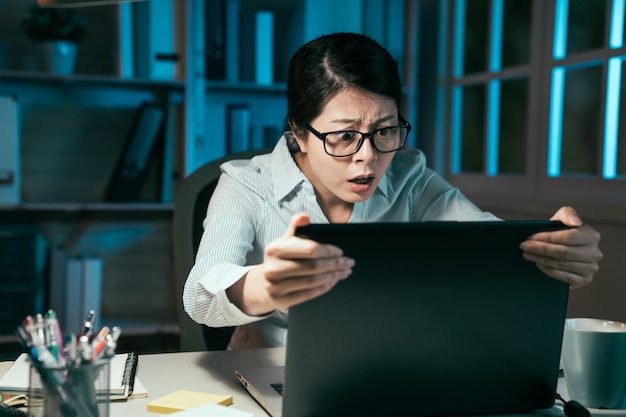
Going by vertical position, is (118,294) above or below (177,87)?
below

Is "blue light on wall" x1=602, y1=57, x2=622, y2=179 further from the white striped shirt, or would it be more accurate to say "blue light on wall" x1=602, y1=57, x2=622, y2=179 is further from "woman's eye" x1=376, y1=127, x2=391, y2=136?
"woman's eye" x1=376, y1=127, x2=391, y2=136

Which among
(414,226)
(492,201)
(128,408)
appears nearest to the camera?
(414,226)

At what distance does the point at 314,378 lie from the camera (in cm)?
76

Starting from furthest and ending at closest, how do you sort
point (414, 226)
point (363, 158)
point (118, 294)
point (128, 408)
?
point (118, 294) → point (363, 158) → point (128, 408) → point (414, 226)

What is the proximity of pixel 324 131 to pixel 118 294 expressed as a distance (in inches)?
70.8

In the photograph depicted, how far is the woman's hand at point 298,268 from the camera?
723mm

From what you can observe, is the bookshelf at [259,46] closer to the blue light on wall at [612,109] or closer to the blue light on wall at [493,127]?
the blue light on wall at [493,127]

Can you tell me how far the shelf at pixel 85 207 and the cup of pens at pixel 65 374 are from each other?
6.18 ft

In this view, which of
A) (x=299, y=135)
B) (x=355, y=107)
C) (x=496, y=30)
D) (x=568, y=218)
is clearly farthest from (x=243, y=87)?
(x=568, y=218)

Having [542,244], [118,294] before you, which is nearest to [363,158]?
[542,244]

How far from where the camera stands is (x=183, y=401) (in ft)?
2.91

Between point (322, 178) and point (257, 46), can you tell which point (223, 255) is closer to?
point (322, 178)

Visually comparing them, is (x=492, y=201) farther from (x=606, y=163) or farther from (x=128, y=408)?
(x=128, y=408)

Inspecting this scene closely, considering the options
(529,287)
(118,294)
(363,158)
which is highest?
(363,158)
